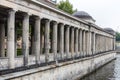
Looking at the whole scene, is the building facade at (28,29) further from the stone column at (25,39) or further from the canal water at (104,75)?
the canal water at (104,75)

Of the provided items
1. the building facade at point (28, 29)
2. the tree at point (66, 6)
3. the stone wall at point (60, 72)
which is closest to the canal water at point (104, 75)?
the stone wall at point (60, 72)

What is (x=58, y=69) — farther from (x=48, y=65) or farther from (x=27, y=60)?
(x=27, y=60)

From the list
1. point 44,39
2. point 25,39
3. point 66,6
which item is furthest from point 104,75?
point 66,6

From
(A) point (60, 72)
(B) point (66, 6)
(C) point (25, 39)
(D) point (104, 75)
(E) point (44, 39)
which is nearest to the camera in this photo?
(C) point (25, 39)

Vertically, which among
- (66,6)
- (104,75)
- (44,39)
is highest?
(66,6)

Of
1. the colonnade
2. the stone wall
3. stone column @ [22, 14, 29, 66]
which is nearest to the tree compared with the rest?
the colonnade

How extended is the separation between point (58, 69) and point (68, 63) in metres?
3.32

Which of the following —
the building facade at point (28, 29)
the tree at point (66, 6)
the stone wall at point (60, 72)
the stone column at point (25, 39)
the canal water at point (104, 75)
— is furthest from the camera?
the tree at point (66, 6)

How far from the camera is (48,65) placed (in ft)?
77.3

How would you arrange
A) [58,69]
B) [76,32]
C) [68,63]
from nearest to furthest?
[58,69] < [68,63] < [76,32]

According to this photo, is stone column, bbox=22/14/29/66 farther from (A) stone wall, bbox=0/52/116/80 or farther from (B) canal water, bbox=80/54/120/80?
(B) canal water, bbox=80/54/120/80

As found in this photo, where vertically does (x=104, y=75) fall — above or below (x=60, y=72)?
below

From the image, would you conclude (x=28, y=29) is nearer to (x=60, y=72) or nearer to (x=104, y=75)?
(x=60, y=72)

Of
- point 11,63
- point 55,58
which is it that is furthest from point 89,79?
point 11,63
